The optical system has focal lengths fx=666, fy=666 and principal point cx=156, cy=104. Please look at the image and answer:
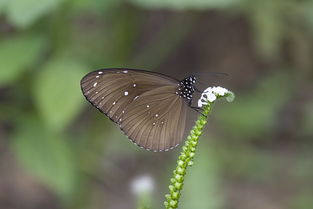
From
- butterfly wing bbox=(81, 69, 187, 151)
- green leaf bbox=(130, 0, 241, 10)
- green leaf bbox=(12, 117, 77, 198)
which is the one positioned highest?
green leaf bbox=(130, 0, 241, 10)

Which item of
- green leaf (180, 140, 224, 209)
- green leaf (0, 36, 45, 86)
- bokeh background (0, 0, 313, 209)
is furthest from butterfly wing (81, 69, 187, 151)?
green leaf (180, 140, 224, 209)

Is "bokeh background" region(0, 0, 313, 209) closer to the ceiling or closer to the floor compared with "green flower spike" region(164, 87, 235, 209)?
closer to the ceiling

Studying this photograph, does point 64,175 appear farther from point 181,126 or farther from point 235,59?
point 235,59

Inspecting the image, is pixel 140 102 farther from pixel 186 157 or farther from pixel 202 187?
pixel 202 187

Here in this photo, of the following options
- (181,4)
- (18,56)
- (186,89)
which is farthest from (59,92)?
(186,89)

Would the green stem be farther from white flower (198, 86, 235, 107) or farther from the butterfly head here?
the butterfly head

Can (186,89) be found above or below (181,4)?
below

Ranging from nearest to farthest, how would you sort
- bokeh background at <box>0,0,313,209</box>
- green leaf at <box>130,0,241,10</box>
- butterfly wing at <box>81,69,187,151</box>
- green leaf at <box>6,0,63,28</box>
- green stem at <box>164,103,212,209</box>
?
1. green stem at <box>164,103,212,209</box>
2. butterfly wing at <box>81,69,187,151</box>
3. green leaf at <box>6,0,63,28</box>
4. green leaf at <box>130,0,241,10</box>
5. bokeh background at <box>0,0,313,209</box>

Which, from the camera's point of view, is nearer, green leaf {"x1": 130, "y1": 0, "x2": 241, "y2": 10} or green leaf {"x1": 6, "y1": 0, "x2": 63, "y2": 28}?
green leaf {"x1": 6, "y1": 0, "x2": 63, "y2": 28}
